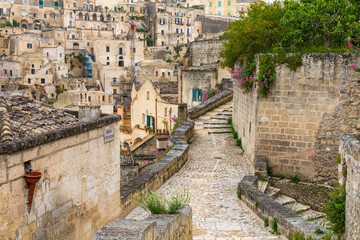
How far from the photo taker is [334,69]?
10.4m

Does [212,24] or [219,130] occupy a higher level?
[212,24]

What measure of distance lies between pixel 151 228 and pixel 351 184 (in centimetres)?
255

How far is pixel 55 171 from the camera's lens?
5555 millimetres

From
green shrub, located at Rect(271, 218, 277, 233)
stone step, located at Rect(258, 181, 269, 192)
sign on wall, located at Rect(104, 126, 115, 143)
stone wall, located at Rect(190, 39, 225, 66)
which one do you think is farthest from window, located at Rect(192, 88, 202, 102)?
sign on wall, located at Rect(104, 126, 115, 143)

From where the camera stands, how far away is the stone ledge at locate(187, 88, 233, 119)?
1945 centimetres

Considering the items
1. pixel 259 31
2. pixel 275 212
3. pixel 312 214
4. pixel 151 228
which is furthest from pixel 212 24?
pixel 151 228

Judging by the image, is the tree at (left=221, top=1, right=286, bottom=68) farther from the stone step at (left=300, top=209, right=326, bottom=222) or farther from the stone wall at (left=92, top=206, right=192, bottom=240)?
the stone wall at (left=92, top=206, right=192, bottom=240)

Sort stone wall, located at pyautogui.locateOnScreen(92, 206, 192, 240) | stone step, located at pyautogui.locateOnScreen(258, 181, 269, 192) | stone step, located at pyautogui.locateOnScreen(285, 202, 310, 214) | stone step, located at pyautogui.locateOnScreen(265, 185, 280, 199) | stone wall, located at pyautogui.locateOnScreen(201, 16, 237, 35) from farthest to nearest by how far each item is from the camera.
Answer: stone wall, located at pyautogui.locateOnScreen(201, 16, 237, 35), stone step, located at pyautogui.locateOnScreen(258, 181, 269, 192), stone step, located at pyautogui.locateOnScreen(265, 185, 280, 199), stone step, located at pyautogui.locateOnScreen(285, 202, 310, 214), stone wall, located at pyautogui.locateOnScreen(92, 206, 192, 240)

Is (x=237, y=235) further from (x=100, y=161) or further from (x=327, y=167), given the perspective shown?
(x=327, y=167)

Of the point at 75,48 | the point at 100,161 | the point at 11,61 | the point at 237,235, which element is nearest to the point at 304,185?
the point at 237,235

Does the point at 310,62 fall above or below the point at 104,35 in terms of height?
below

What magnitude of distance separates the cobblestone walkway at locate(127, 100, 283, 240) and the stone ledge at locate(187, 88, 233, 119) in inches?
96.2

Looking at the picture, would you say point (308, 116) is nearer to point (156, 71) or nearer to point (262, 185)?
point (262, 185)

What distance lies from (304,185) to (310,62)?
338cm
